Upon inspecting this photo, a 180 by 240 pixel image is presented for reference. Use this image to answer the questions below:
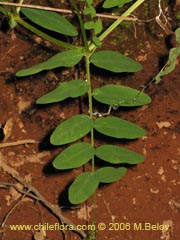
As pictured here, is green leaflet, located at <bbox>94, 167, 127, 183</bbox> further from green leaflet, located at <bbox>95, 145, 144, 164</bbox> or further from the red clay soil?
the red clay soil

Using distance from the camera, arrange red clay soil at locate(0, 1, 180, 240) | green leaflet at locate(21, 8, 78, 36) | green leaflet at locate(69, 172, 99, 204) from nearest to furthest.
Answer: green leaflet at locate(69, 172, 99, 204), green leaflet at locate(21, 8, 78, 36), red clay soil at locate(0, 1, 180, 240)

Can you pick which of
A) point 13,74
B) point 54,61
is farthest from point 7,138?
point 54,61

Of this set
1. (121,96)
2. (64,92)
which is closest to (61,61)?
(64,92)


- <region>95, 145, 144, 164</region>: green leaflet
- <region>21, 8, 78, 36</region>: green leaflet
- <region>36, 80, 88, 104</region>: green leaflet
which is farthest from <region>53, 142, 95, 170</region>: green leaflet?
<region>21, 8, 78, 36</region>: green leaflet

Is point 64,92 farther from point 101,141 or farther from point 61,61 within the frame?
point 101,141

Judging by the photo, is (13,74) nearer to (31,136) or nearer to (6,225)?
(31,136)

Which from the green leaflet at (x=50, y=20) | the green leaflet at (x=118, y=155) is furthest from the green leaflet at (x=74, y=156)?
the green leaflet at (x=50, y=20)
